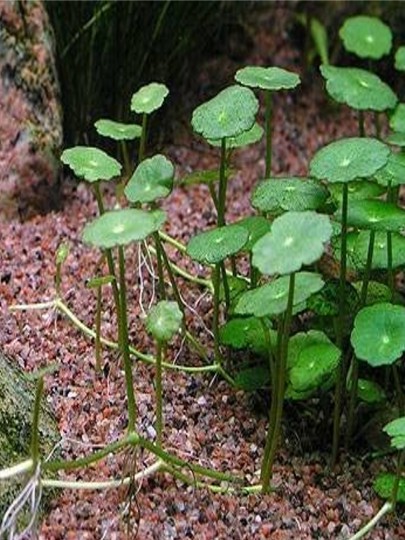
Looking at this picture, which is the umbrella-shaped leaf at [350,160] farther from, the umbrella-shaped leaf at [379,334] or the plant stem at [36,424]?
the plant stem at [36,424]

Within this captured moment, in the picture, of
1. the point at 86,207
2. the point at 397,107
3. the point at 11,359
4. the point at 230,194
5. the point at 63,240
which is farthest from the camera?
the point at 230,194

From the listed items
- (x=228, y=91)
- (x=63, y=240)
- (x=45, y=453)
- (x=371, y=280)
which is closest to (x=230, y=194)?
(x=63, y=240)

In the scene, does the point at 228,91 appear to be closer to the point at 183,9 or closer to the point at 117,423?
the point at 117,423

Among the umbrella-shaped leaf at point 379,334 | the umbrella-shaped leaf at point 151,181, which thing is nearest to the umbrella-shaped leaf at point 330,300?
the umbrella-shaped leaf at point 379,334

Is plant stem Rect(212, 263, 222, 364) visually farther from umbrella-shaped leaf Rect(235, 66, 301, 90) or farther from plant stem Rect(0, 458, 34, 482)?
plant stem Rect(0, 458, 34, 482)

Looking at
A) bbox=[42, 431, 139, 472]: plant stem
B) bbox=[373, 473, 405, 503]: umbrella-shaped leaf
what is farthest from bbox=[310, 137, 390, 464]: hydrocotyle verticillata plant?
bbox=[42, 431, 139, 472]: plant stem

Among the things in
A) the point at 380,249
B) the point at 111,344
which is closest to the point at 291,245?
the point at 380,249
